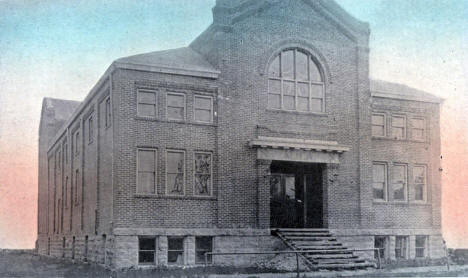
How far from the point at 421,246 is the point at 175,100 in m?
12.2

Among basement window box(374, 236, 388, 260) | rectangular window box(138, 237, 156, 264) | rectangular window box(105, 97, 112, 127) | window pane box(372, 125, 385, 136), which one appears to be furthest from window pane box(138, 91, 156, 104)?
basement window box(374, 236, 388, 260)

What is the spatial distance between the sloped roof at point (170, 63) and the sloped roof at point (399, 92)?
739 centimetres

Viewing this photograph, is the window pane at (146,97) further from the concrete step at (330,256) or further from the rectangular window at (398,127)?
the rectangular window at (398,127)

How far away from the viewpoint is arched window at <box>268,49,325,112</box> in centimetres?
2566

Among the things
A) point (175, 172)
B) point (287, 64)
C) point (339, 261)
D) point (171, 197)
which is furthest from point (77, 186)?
point (339, 261)

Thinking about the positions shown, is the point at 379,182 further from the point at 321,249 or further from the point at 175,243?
the point at 175,243

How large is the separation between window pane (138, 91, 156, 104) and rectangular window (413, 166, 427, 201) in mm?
11568

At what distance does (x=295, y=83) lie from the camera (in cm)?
2592

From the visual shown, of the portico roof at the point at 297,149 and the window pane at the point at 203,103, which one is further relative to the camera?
the portico roof at the point at 297,149

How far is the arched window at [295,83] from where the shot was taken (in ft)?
84.2

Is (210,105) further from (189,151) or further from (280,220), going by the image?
(280,220)

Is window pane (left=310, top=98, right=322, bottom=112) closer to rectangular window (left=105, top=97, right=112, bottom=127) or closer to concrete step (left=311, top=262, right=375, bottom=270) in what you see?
concrete step (left=311, top=262, right=375, bottom=270)

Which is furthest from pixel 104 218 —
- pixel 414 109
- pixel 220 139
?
pixel 414 109

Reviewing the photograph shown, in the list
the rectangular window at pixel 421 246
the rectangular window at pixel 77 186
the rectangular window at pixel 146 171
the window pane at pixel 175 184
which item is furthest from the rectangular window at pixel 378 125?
the rectangular window at pixel 77 186
